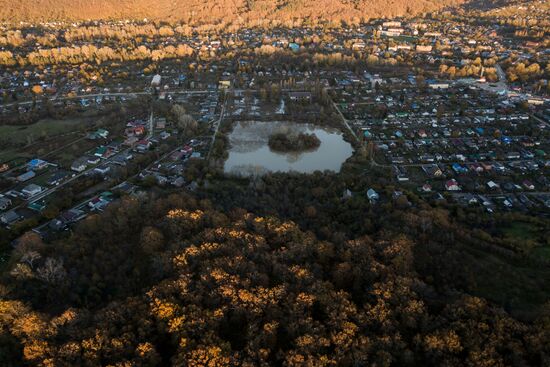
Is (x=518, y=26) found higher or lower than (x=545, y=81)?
higher

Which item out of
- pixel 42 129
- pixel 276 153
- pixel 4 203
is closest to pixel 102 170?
pixel 4 203

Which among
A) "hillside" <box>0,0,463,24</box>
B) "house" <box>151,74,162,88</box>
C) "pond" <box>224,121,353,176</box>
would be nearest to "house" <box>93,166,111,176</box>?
"pond" <box>224,121,353,176</box>

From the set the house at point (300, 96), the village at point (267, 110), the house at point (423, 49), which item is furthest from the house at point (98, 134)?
the house at point (423, 49)

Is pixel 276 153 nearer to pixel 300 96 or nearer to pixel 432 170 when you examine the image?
pixel 432 170

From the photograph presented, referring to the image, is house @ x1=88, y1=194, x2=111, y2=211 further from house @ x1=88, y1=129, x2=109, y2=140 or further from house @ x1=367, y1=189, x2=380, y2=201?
house @ x1=367, y1=189, x2=380, y2=201

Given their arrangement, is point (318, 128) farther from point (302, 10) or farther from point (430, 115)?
point (302, 10)

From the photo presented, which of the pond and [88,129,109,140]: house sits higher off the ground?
[88,129,109,140]: house

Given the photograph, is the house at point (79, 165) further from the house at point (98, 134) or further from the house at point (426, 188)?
the house at point (426, 188)

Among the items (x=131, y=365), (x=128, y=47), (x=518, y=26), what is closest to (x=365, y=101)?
(x=131, y=365)
